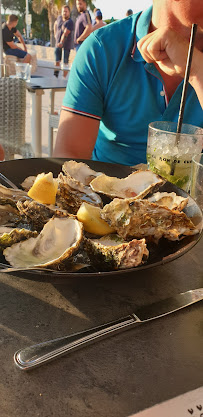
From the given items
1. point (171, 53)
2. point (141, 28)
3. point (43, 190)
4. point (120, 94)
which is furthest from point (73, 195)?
point (141, 28)

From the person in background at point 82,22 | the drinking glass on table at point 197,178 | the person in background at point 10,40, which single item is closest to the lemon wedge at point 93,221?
the drinking glass on table at point 197,178

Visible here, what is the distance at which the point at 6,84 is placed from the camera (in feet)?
6.43

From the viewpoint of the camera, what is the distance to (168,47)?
1099 mm

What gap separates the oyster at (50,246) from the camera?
0.53 meters

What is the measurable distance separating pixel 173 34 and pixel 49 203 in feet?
2.33

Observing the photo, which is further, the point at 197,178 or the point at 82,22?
the point at 82,22

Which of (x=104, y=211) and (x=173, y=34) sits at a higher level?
(x=173, y=34)

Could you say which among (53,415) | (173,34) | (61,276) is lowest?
(53,415)

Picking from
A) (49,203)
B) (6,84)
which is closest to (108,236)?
(49,203)

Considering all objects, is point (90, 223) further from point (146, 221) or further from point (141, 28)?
point (141, 28)

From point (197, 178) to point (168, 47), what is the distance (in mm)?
495

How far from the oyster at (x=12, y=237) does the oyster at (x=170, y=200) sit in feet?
0.92

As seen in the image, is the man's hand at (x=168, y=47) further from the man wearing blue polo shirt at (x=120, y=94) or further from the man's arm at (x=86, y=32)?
the man's arm at (x=86, y=32)

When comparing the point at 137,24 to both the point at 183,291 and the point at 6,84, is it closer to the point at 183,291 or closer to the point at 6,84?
the point at 6,84
